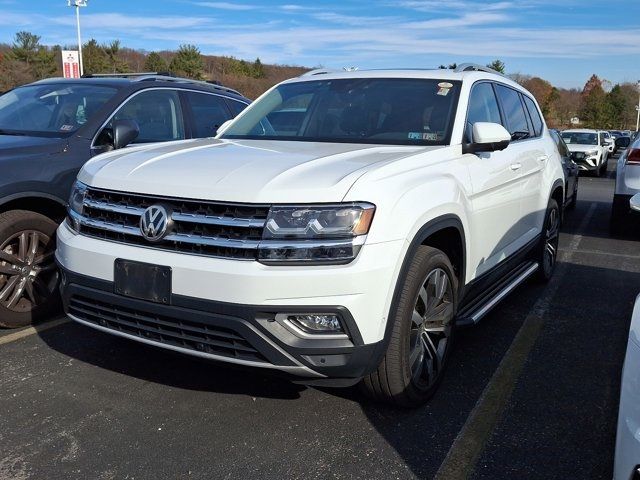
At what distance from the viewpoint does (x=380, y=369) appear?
121 inches

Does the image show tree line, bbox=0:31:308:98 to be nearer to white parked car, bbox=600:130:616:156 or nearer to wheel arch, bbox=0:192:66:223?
white parked car, bbox=600:130:616:156

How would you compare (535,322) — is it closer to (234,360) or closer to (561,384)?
(561,384)

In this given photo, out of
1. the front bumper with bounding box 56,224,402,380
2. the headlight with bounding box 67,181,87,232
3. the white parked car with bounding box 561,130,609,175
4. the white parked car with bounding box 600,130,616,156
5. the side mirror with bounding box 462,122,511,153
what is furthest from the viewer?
the white parked car with bounding box 600,130,616,156

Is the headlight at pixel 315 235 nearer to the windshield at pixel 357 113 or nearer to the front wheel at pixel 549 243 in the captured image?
the windshield at pixel 357 113

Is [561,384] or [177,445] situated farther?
[561,384]

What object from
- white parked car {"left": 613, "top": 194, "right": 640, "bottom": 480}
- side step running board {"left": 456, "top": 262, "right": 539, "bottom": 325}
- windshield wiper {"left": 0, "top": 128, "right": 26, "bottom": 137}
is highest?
windshield wiper {"left": 0, "top": 128, "right": 26, "bottom": 137}

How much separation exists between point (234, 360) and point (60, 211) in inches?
96.6

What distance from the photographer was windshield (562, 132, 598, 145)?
2367 centimetres

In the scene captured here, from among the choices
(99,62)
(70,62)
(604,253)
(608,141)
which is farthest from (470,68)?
(99,62)

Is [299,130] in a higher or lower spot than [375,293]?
higher

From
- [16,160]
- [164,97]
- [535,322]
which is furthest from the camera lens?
[164,97]

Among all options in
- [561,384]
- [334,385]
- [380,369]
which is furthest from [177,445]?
[561,384]

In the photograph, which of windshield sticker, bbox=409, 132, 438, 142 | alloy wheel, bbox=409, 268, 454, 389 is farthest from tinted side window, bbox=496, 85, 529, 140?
alloy wheel, bbox=409, 268, 454, 389

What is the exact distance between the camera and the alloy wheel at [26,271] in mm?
4309
